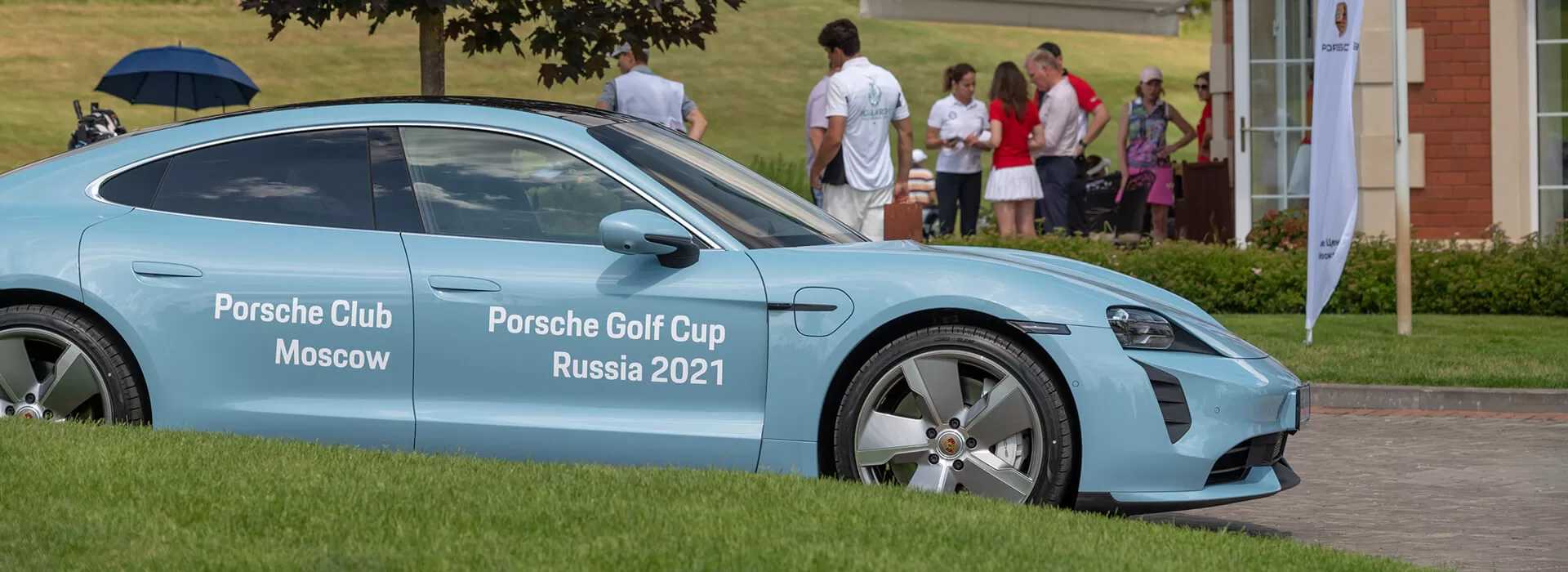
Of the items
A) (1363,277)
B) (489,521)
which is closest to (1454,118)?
(1363,277)

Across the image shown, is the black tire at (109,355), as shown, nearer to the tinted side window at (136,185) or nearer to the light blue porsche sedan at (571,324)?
the light blue porsche sedan at (571,324)

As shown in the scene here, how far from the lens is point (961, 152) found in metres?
17.1

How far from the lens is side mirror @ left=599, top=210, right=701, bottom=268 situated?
579 cm

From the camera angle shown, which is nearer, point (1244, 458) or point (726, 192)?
point (1244, 458)

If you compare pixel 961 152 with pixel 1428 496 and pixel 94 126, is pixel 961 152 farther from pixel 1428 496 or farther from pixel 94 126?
pixel 94 126

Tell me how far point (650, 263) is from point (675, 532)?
127 cm

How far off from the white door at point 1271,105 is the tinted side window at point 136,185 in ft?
40.5

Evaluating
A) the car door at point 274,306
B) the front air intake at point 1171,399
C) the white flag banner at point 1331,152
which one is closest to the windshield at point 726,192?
the car door at point 274,306

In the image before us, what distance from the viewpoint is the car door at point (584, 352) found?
5832 millimetres

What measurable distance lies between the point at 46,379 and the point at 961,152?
1161 centimetres

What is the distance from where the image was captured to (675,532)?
4879mm

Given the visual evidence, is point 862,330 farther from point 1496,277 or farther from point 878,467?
point 1496,277

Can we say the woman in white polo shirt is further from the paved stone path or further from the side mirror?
the side mirror

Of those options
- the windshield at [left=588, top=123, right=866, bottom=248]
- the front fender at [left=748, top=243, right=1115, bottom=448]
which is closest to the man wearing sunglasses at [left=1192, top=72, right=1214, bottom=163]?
the windshield at [left=588, top=123, right=866, bottom=248]
